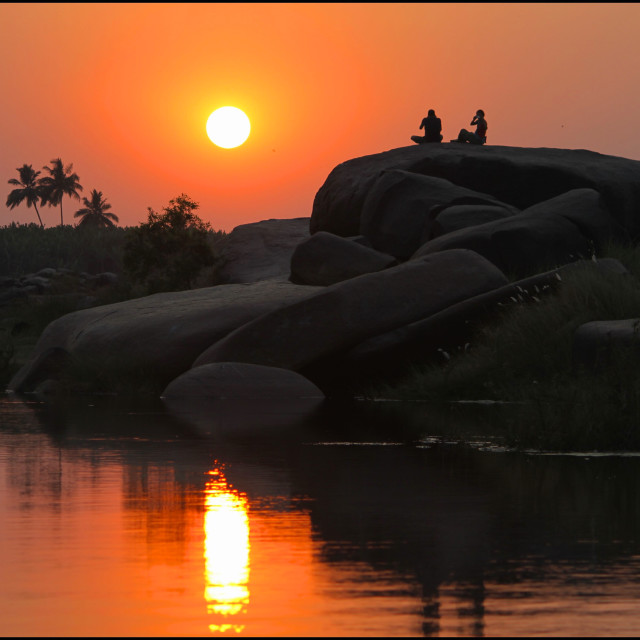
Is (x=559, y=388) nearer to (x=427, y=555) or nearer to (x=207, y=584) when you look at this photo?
(x=427, y=555)

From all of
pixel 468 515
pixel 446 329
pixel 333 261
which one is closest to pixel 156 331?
pixel 333 261

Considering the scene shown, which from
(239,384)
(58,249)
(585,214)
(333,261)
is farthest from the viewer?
(58,249)

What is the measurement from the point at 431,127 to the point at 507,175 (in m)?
4.21

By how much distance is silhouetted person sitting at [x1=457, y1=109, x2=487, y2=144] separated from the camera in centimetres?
3962

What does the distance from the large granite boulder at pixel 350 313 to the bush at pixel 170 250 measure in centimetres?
2024

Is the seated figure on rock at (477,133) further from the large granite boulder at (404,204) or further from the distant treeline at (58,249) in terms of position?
the distant treeline at (58,249)

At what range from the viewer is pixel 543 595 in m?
6.40

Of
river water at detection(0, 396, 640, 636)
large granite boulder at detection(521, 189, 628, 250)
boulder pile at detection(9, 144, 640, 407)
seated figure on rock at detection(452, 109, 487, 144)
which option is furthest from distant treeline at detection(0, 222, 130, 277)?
river water at detection(0, 396, 640, 636)

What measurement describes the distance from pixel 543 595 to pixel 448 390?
16.4 m

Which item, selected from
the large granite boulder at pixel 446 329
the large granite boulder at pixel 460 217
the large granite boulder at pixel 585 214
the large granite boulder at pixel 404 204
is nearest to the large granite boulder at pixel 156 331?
the large granite boulder at pixel 446 329

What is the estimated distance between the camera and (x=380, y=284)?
25234mm

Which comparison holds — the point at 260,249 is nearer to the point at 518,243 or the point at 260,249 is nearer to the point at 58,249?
the point at 518,243

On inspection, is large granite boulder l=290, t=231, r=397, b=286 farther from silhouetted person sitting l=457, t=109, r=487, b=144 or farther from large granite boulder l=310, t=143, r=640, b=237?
silhouetted person sitting l=457, t=109, r=487, b=144

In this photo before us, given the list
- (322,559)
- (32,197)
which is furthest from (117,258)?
(322,559)
